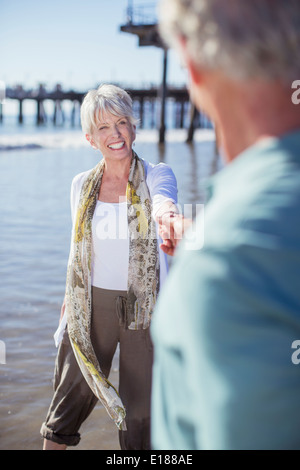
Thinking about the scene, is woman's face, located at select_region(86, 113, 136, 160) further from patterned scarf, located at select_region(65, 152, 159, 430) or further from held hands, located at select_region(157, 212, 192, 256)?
held hands, located at select_region(157, 212, 192, 256)

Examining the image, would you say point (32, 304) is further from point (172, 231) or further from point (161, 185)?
point (172, 231)

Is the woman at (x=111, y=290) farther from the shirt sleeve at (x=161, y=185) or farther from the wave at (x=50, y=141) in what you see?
the wave at (x=50, y=141)

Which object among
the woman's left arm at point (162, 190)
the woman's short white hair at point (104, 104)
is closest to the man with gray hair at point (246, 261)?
the woman's left arm at point (162, 190)

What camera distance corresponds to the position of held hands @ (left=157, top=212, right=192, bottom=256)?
1896 mm

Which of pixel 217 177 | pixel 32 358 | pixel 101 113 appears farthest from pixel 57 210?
pixel 217 177

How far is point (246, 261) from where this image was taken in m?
0.76

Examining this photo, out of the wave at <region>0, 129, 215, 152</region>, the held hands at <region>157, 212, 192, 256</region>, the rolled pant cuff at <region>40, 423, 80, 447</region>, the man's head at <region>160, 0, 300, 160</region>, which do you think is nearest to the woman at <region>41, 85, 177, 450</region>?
the rolled pant cuff at <region>40, 423, 80, 447</region>

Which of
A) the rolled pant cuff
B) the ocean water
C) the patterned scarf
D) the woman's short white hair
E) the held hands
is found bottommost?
the ocean water

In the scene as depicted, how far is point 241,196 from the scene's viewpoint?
2.58 ft

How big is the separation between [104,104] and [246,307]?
6.88 feet

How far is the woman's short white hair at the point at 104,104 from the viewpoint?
2711mm

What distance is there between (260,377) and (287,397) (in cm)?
6
